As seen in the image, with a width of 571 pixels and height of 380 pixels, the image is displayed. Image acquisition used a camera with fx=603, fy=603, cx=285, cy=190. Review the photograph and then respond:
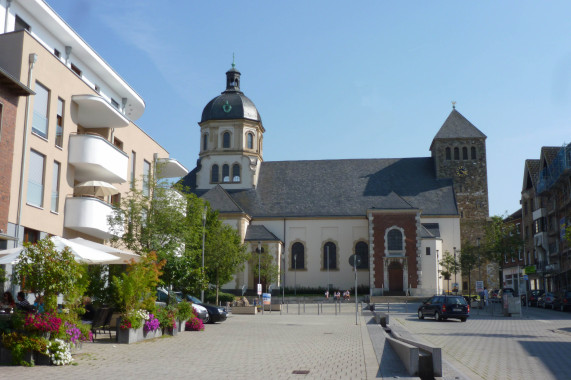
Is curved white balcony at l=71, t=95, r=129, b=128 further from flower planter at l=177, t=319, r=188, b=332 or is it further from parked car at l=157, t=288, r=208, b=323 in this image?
flower planter at l=177, t=319, r=188, b=332

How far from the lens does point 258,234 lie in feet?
204

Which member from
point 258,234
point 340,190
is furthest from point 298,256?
point 340,190

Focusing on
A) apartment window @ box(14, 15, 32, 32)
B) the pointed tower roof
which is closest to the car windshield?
apartment window @ box(14, 15, 32, 32)

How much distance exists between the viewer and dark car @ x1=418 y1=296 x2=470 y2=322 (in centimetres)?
2969

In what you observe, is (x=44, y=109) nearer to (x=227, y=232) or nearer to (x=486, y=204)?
(x=227, y=232)

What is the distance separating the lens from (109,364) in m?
11.9

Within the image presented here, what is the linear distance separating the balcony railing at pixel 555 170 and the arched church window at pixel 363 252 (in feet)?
60.6

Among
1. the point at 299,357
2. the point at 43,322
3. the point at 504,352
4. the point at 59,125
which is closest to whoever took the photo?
the point at 43,322

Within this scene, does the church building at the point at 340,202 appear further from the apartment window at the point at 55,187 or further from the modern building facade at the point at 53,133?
the apartment window at the point at 55,187

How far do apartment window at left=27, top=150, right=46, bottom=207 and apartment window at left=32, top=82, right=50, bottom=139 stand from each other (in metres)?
0.83

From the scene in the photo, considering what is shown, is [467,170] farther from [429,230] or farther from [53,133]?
[53,133]

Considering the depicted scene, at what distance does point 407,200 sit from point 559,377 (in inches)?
2201

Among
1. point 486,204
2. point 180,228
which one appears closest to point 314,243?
point 486,204

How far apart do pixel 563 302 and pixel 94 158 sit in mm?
32501
